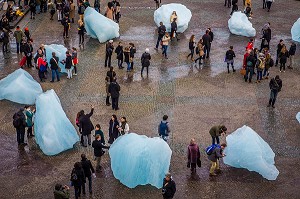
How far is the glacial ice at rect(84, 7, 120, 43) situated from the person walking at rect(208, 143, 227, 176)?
1252 cm

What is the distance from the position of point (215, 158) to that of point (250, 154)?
3.85ft

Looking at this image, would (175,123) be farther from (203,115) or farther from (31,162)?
(31,162)

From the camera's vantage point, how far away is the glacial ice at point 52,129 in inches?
725

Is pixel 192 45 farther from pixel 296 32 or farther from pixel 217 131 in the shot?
→ pixel 217 131

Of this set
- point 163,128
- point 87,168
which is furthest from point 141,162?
point 163,128

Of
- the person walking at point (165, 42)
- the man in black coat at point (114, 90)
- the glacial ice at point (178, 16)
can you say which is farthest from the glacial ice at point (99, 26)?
the man in black coat at point (114, 90)

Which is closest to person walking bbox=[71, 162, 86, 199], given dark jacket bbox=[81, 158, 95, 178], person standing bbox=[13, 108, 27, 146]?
dark jacket bbox=[81, 158, 95, 178]

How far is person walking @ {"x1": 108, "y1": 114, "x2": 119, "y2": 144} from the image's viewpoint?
1833cm

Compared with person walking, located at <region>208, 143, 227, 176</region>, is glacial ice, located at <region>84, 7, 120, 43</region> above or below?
above

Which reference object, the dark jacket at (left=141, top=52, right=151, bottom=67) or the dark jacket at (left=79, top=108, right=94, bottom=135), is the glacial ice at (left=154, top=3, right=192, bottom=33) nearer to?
the dark jacket at (left=141, top=52, right=151, bottom=67)

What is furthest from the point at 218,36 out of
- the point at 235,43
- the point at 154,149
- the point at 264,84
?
the point at 154,149

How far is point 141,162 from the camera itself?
16484 mm

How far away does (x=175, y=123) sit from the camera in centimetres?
2059

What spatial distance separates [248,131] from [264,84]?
651 cm
